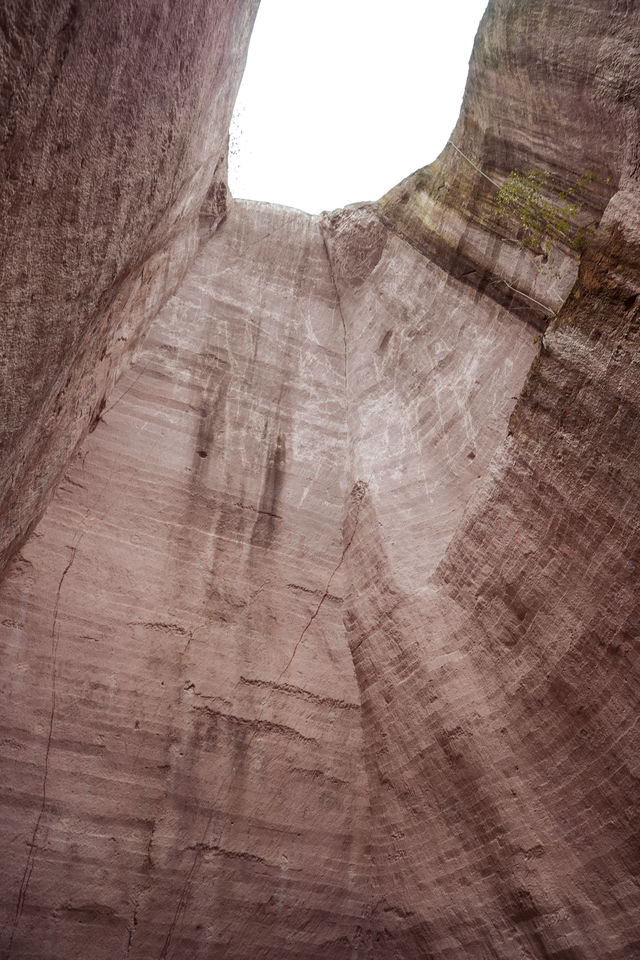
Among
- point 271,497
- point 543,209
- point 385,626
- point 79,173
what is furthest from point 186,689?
point 543,209

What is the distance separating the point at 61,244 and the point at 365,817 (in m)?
5.36

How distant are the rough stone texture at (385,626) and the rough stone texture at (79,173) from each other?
4.47ft

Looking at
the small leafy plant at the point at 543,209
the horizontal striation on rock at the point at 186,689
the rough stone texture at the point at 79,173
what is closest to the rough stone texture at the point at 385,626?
the horizontal striation on rock at the point at 186,689

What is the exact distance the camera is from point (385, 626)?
7211 millimetres

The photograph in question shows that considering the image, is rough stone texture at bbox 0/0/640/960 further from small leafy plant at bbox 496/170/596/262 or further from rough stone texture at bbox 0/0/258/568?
rough stone texture at bbox 0/0/258/568

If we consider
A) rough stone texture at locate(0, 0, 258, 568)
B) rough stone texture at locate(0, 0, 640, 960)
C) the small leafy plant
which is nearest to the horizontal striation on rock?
rough stone texture at locate(0, 0, 640, 960)

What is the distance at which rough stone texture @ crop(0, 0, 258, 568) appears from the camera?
327 cm

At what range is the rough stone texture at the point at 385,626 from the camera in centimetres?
543

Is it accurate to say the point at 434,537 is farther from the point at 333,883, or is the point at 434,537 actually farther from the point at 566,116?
the point at 566,116

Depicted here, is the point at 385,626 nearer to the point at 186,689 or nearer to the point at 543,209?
the point at 186,689

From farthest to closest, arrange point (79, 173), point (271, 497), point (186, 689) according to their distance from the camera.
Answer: point (271, 497), point (186, 689), point (79, 173)

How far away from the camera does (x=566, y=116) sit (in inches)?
275

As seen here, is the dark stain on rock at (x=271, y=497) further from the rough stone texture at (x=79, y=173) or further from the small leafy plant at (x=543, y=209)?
the small leafy plant at (x=543, y=209)

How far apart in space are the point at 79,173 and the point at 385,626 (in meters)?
4.87
